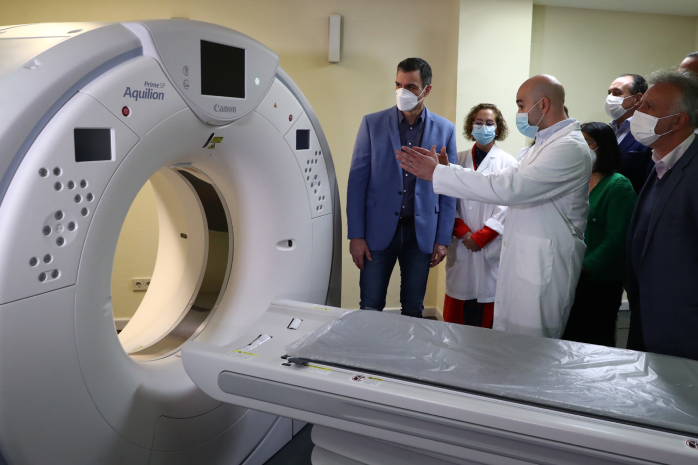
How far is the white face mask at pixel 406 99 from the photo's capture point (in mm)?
2104

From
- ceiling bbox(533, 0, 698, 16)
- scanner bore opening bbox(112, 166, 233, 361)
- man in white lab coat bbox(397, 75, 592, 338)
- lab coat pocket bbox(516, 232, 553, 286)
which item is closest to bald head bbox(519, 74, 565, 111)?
man in white lab coat bbox(397, 75, 592, 338)

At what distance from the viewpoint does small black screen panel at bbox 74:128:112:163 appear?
39.8 inches

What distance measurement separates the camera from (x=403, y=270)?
2250 mm

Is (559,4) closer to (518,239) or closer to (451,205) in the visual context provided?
(451,205)

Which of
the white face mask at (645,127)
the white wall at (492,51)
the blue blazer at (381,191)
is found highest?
the white wall at (492,51)

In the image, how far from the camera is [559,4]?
3.32 meters

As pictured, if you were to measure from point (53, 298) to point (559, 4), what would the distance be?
3355mm

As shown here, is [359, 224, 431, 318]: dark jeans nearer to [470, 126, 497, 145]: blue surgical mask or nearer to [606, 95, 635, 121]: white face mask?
[470, 126, 497, 145]: blue surgical mask

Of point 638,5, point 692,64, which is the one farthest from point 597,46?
point 692,64

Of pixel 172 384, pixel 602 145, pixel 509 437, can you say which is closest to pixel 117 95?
pixel 172 384

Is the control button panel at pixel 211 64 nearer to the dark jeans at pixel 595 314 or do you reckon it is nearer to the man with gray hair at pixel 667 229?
the man with gray hair at pixel 667 229

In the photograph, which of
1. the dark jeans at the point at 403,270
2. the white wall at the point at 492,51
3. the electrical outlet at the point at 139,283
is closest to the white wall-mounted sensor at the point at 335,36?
the white wall at the point at 492,51

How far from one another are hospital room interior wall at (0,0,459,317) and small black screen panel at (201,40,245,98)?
182 cm

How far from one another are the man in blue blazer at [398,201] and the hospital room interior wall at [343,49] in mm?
1035
